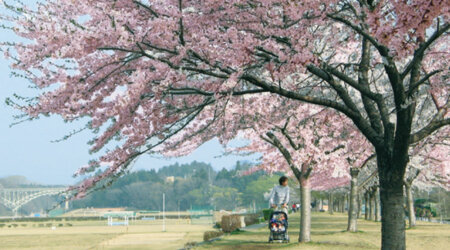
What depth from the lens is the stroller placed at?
15001 millimetres

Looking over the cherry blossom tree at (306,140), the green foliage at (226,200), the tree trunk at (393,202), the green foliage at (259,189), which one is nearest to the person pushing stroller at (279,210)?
the cherry blossom tree at (306,140)

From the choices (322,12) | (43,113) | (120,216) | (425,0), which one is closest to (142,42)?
(43,113)

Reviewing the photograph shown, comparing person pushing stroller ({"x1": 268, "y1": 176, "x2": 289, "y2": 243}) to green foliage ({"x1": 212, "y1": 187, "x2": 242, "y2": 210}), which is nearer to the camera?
person pushing stroller ({"x1": 268, "y1": 176, "x2": 289, "y2": 243})

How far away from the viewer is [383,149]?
8539 mm

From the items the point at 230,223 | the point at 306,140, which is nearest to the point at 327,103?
the point at 306,140

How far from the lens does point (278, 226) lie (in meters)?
15.5

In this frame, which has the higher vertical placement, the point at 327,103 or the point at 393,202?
the point at 327,103

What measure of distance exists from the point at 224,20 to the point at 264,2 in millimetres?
1173

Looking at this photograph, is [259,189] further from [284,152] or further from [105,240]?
[284,152]

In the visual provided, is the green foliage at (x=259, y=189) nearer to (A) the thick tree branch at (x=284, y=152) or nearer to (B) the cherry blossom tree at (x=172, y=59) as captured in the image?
(A) the thick tree branch at (x=284, y=152)

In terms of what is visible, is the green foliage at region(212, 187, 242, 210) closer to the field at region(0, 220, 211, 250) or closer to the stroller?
the field at region(0, 220, 211, 250)

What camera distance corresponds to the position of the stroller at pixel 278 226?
591 inches

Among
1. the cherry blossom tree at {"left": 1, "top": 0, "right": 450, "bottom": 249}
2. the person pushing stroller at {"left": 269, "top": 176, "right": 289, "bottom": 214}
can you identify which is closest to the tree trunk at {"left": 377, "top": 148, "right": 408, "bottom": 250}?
the cherry blossom tree at {"left": 1, "top": 0, "right": 450, "bottom": 249}

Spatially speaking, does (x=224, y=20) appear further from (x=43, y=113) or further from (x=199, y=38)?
(x=43, y=113)
